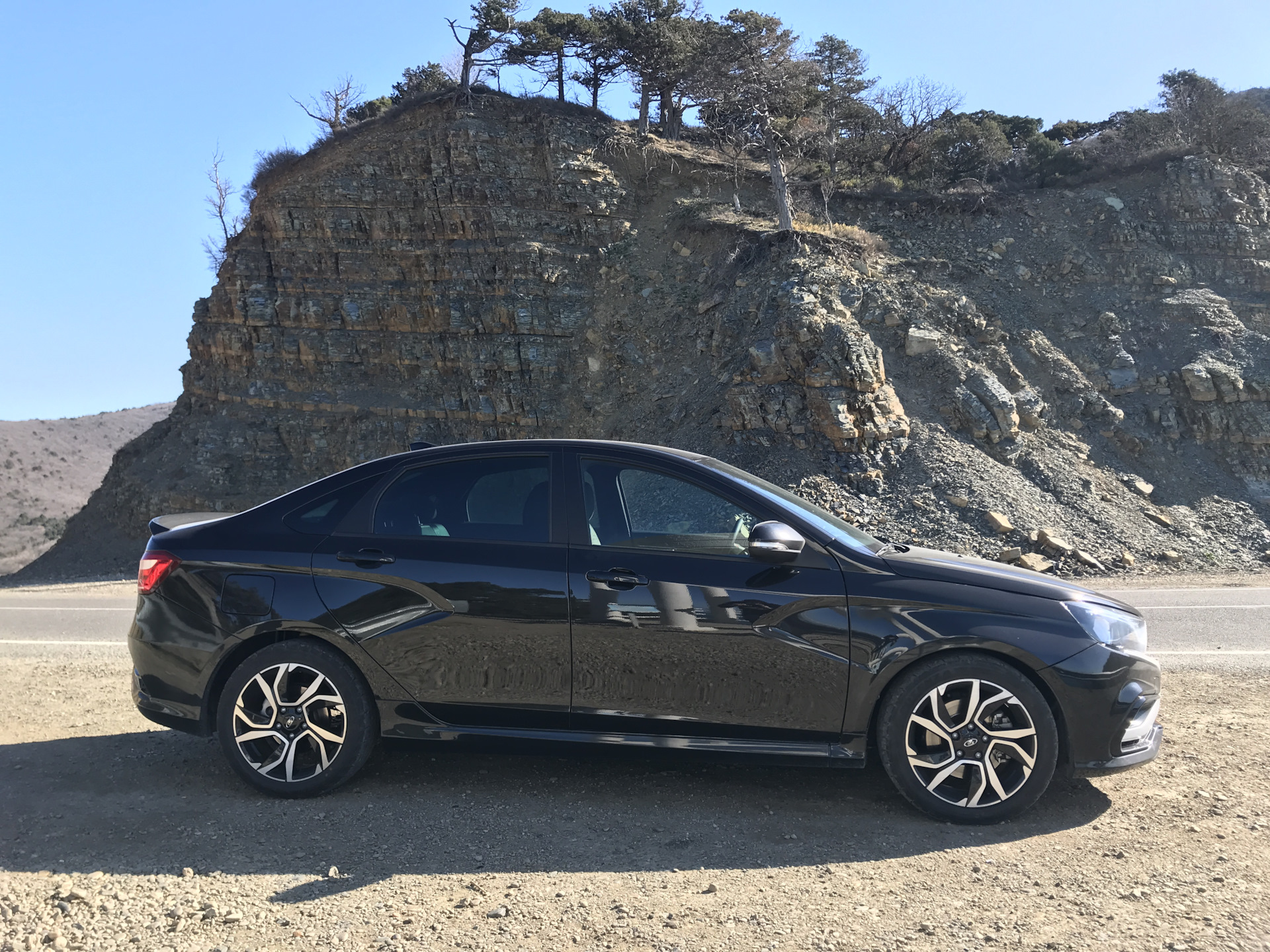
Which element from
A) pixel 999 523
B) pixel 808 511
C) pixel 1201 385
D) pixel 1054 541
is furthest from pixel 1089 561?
pixel 808 511

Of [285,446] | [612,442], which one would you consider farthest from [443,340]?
[612,442]

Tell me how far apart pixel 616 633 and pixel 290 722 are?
1.61m

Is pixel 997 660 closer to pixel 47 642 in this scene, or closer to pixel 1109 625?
pixel 1109 625

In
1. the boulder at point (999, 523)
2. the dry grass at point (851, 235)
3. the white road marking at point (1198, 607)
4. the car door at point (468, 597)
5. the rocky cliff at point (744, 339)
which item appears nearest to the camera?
the car door at point (468, 597)

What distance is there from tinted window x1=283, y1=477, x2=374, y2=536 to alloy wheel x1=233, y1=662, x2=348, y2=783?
0.67 m

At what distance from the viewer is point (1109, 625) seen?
3895 millimetres

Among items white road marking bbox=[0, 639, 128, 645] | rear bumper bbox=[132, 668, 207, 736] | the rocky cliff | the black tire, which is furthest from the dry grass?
rear bumper bbox=[132, 668, 207, 736]

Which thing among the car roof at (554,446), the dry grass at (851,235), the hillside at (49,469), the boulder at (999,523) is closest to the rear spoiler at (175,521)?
the car roof at (554,446)

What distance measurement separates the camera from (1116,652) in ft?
12.5

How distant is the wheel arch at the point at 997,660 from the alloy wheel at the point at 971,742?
0.12m

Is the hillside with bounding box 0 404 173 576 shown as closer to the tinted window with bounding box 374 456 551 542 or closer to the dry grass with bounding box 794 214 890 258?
the dry grass with bounding box 794 214 890 258

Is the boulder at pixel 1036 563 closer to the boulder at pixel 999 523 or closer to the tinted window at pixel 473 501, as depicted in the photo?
the boulder at pixel 999 523

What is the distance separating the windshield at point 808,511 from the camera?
4.16 meters

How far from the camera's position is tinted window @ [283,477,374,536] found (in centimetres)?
434
